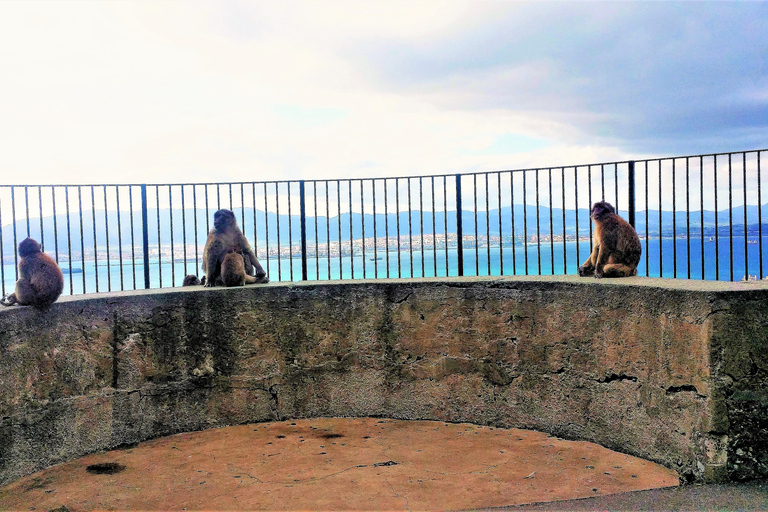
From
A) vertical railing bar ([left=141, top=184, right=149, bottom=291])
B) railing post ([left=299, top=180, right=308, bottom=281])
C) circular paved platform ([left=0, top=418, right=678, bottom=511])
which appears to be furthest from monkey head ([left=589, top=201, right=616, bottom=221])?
vertical railing bar ([left=141, top=184, right=149, bottom=291])

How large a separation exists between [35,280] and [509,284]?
477 centimetres

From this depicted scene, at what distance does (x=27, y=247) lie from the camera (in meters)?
5.72

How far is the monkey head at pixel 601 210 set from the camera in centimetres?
638

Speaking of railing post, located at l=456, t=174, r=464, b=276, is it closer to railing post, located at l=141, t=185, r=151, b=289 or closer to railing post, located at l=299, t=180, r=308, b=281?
railing post, located at l=299, t=180, r=308, b=281

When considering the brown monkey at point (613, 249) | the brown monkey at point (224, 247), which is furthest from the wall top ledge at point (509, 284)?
the brown monkey at point (224, 247)

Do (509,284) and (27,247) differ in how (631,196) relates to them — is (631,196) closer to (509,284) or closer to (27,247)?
(509,284)

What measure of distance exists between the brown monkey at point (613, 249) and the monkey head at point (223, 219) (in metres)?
4.33

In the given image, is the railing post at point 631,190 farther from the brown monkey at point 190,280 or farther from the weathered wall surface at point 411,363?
the brown monkey at point 190,280

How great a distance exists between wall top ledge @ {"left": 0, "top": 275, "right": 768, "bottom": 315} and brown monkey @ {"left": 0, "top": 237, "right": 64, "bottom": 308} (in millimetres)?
202

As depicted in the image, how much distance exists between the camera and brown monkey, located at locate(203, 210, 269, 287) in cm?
726

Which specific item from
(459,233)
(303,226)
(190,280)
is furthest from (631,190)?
(190,280)

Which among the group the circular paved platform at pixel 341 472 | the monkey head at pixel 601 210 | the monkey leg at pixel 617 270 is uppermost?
the monkey head at pixel 601 210

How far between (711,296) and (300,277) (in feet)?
16.6

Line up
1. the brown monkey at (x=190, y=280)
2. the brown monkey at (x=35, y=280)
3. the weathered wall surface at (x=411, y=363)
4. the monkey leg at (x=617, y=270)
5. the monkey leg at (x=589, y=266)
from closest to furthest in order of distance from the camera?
1. the weathered wall surface at (x=411, y=363)
2. the brown monkey at (x=35, y=280)
3. the monkey leg at (x=617, y=270)
4. the monkey leg at (x=589, y=266)
5. the brown monkey at (x=190, y=280)
